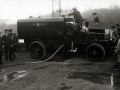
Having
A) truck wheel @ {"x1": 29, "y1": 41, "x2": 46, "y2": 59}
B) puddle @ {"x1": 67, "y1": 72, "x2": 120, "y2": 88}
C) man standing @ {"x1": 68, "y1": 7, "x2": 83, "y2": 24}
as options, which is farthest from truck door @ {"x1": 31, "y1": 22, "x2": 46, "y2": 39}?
puddle @ {"x1": 67, "y1": 72, "x2": 120, "y2": 88}

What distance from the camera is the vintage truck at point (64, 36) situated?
898 cm

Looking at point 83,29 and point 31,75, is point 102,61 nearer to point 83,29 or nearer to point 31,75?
point 83,29

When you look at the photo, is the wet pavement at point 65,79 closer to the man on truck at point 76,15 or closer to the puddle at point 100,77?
the puddle at point 100,77

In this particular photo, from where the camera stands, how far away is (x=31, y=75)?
659 centimetres

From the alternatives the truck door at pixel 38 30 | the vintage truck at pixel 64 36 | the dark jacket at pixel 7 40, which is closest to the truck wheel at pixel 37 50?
the vintage truck at pixel 64 36

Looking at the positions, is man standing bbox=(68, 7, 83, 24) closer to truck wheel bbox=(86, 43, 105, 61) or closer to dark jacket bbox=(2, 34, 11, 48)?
truck wheel bbox=(86, 43, 105, 61)

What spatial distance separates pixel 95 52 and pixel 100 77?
275 cm

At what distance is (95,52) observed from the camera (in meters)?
8.82

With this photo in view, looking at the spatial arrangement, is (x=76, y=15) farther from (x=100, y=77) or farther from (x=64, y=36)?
(x=100, y=77)

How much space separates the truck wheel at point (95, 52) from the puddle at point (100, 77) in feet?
7.28

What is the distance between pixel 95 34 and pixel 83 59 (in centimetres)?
148

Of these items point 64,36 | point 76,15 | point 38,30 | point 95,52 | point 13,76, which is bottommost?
point 13,76

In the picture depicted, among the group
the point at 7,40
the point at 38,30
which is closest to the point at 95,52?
the point at 38,30

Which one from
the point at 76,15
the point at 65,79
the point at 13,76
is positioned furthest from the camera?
the point at 76,15
